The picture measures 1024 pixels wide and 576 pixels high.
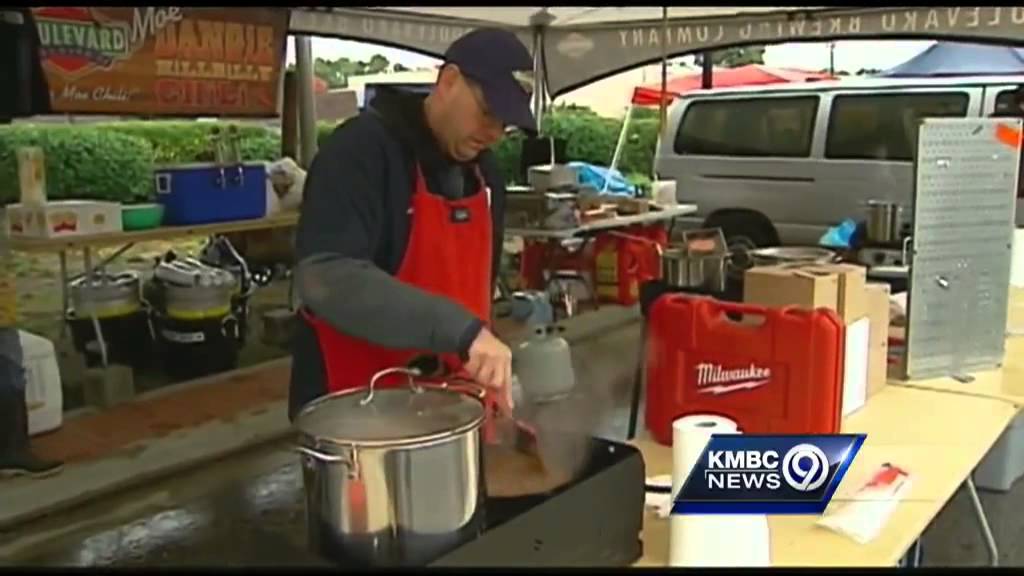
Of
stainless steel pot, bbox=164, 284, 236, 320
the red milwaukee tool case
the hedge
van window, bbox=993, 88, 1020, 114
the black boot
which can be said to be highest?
van window, bbox=993, 88, 1020, 114

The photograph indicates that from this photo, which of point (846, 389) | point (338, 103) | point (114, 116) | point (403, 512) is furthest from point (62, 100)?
point (403, 512)

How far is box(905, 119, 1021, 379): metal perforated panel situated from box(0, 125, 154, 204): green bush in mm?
3509

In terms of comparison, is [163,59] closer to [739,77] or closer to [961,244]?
[961,244]

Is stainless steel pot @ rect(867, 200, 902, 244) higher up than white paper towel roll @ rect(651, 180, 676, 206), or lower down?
lower down

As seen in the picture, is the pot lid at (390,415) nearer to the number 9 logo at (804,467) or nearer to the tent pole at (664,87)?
the number 9 logo at (804,467)

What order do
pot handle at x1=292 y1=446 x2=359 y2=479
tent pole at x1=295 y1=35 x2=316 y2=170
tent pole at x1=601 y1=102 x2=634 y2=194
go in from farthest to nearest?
tent pole at x1=601 y1=102 x2=634 y2=194 → tent pole at x1=295 y1=35 x2=316 y2=170 → pot handle at x1=292 y1=446 x2=359 y2=479

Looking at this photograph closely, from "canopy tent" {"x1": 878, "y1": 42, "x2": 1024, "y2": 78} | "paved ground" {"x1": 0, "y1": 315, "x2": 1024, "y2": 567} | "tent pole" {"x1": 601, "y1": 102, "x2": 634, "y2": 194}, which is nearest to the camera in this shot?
"paved ground" {"x1": 0, "y1": 315, "x2": 1024, "y2": 567}

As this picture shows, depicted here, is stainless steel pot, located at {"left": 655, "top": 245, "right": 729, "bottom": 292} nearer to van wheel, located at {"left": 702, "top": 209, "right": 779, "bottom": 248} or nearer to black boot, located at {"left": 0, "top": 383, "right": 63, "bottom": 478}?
black boot, located at {"left": 0, "top": 383, "right": 63, "bottom": 478}

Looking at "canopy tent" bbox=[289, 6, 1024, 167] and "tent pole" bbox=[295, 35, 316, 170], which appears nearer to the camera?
"canopy tent" bbox=[289, 6, 1024, 167]

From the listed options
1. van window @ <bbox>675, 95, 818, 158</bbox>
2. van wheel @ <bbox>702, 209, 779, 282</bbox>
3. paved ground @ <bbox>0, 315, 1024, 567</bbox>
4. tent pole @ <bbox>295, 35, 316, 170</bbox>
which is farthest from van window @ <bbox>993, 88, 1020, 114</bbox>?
tent pole @ <bbox>295, 35, 316, 170</bbox>

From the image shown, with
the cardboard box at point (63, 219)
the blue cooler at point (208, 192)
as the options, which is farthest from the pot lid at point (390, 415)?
the blue cooler at point (208, 192)

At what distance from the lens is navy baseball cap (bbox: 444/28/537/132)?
1.41m

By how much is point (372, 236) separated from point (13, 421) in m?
2.58

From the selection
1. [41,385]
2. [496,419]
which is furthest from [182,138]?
[496,419]
